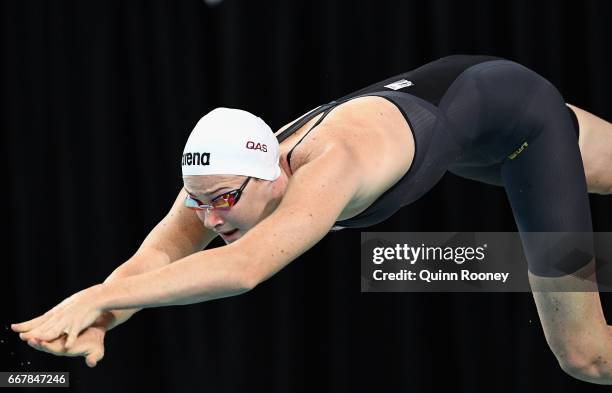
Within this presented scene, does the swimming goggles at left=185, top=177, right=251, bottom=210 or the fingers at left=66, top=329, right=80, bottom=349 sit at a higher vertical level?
the swimming goggles at left=185, top=177, right=251, bottom=210

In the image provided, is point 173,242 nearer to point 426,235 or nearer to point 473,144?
point 473,144

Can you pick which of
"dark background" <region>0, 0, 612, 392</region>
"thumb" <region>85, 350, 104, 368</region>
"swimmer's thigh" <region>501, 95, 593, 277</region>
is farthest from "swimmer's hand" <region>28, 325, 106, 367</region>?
"dark background" <region>0, 0, 612, 392</region>

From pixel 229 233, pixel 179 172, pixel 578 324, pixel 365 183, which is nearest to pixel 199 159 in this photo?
pixel 229 233

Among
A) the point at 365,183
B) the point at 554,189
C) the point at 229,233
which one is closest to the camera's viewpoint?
the point at 365,183

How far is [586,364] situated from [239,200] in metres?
1.12

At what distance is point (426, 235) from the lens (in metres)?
4.08

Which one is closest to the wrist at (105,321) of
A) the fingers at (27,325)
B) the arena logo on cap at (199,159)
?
the fingers at (27,325)

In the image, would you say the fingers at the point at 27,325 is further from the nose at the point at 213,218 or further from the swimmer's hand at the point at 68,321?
the nose at the point at 213,218

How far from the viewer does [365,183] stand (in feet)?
7.84

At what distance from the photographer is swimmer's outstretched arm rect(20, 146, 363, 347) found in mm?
2084

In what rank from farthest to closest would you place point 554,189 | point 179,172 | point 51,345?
point 179,172, point 554,189, point 51,345

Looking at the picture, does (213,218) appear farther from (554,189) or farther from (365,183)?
(554,189)

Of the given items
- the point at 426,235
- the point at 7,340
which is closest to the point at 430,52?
the point at 426,235

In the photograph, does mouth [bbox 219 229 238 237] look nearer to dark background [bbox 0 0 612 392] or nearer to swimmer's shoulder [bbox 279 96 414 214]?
swimmer's shoulder [bbox 279 96 414 214]
